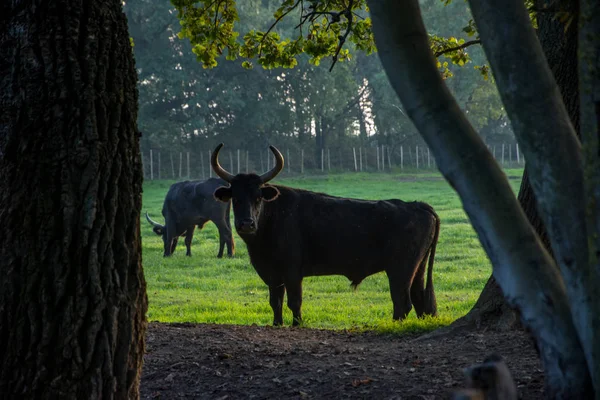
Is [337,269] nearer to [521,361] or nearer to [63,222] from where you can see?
[521,361]

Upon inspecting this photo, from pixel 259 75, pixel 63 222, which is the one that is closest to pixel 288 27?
pixel 259 75

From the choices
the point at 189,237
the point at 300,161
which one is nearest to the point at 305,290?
the point at 189,237

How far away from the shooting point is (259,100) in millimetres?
51188

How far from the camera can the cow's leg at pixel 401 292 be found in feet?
33.0

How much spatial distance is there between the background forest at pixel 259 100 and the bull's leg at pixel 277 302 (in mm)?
37107

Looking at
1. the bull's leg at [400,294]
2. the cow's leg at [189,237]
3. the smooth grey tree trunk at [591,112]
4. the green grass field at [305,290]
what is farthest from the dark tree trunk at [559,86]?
the cow's leg at [189,237]

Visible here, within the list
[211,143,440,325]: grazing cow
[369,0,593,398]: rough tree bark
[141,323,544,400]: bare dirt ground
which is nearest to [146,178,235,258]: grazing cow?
[211,143,440,325]: grazing cow

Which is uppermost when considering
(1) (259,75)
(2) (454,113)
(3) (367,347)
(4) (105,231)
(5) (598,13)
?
(1) (259,75)

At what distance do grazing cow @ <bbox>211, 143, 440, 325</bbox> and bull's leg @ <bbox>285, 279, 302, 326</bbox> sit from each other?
0.04 ft

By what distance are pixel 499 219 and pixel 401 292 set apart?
6995 millimetres

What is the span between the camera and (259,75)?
168ft

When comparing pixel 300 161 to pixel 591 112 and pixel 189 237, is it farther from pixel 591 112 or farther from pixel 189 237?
pixel 591 112

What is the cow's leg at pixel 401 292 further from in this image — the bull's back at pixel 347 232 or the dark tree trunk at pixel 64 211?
the dark tree trunk at pixel 64 211

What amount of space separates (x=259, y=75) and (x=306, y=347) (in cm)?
4515
